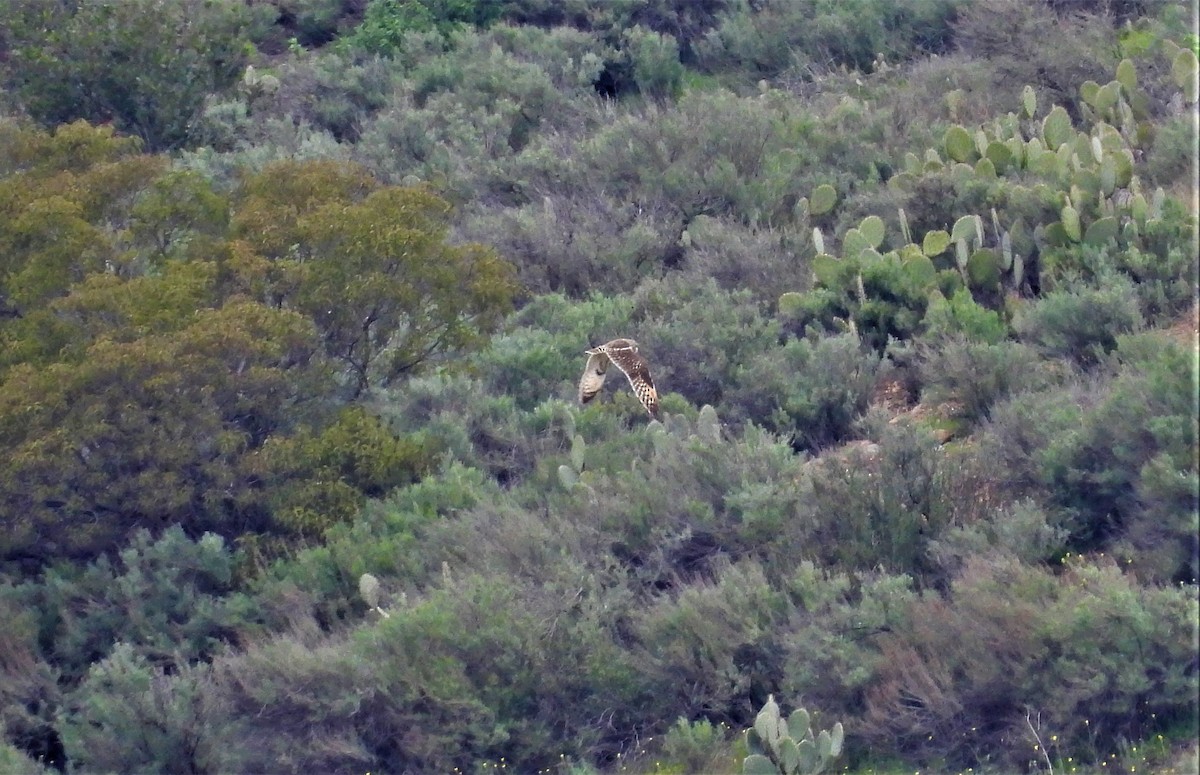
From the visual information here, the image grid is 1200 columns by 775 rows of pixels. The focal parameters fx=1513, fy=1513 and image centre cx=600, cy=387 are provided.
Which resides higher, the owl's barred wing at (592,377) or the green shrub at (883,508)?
the green shrub at (883,508)

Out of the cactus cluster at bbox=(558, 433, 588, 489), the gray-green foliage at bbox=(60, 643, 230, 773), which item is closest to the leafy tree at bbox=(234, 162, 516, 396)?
the cactus cluster at bbox=(558, 433, 588, 489)

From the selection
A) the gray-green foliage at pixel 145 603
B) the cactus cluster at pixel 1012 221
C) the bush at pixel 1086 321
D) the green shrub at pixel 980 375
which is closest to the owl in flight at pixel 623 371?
the cactus cluster at pixel 1012 221

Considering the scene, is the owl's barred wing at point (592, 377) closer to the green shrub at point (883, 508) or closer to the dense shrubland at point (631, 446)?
the dense shrubland at point (631, 446)

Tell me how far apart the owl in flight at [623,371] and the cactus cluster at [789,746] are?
3.40 meters

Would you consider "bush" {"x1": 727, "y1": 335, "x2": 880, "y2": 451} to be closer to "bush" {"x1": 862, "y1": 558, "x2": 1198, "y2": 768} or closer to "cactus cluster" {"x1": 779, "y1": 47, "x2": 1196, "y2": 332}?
"cactus cluster" {"x1": 779, "y1": 47, "x2": 1196, "y2": 332}

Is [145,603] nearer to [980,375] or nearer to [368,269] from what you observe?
[368,269]

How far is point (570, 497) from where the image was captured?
797 cm

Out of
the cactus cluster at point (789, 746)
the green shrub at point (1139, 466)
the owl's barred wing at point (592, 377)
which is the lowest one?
the owl's barred wing at point (592, 377)

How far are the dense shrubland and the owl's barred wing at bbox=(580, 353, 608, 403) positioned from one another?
0.15 m

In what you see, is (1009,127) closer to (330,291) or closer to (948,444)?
(948,444)

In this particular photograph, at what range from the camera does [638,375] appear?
912 cm

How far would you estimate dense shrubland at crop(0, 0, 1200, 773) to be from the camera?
622 cm

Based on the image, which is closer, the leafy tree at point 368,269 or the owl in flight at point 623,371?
the leafy tree at point 368,269

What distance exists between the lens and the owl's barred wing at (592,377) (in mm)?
9242
